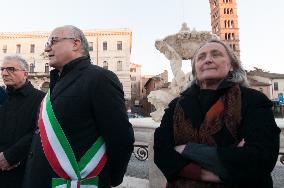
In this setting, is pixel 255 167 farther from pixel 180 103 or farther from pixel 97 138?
pixel 97 138

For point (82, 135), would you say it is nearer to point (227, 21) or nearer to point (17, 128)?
point (17, 128)

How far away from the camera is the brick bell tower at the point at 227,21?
3007 inches

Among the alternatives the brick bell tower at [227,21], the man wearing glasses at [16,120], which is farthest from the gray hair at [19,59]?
the brick bell tower at [227,21]

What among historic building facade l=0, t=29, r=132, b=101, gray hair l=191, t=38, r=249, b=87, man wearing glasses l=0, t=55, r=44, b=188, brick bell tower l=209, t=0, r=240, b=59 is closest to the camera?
gray hair l=191, t=38, r=249, b=87

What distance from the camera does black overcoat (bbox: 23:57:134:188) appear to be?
216 cm

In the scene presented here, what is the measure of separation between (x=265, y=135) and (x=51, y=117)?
132cm

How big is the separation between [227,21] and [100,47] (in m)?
35.1

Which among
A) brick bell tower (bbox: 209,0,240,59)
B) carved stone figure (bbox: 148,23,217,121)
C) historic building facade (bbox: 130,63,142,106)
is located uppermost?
brick bell tower (bbox: 209,0,240,59)

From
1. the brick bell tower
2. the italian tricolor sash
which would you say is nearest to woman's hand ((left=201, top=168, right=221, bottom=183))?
the italian tricolor sash

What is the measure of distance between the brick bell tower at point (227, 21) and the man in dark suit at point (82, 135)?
2988 inches

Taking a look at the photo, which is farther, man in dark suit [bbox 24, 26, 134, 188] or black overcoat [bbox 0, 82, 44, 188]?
black overcoat [bbox 0, 82, 44, 188]

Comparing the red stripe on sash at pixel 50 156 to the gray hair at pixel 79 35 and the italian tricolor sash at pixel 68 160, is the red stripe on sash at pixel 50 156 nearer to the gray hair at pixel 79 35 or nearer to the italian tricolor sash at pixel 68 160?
the italian tricolor sash at pixel 68 160

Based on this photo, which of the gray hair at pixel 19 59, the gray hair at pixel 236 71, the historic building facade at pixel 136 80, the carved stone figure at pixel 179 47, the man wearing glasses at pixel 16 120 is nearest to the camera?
the gray hair at pixel 236 71

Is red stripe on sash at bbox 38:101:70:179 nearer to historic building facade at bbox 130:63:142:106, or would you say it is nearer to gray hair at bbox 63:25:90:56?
gray hair at bbox 63:25:90:56
